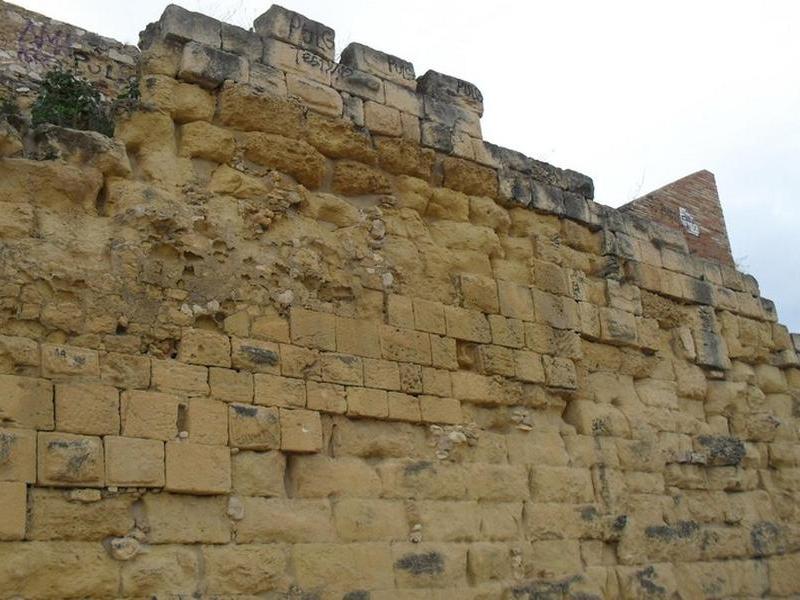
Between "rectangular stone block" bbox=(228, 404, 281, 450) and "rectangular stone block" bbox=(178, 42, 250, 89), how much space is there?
6.35 feet

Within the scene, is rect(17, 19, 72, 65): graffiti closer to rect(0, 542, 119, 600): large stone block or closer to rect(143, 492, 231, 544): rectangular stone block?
rect(143, 492, 231, 544): rectangular stone block

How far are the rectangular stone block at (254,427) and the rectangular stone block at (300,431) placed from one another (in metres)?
0.04

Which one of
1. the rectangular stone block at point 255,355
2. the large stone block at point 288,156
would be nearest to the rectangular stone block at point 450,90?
the large stone block at point 288,156

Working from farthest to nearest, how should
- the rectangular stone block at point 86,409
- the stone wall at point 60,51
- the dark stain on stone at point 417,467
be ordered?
1. the stone wall at point 60,51
2. the dark stain on stone at point 417,467
3. the rectangular stone block at point 86,409

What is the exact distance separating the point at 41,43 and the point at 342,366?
3317mm

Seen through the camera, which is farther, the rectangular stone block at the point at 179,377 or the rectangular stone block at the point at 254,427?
the rectangular stone block at the point at 254,427

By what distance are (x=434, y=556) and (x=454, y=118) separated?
9.98ft

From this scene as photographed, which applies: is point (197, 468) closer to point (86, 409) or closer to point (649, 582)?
point (86, 409)

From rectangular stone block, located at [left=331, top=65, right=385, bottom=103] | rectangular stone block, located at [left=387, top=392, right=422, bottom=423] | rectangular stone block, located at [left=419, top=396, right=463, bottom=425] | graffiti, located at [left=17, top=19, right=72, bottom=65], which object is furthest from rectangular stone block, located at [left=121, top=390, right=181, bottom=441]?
graffiti, located at [left=17, top=19, right=72, bottom=65]

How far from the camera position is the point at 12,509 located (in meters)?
3.92

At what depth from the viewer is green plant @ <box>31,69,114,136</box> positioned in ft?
16.7

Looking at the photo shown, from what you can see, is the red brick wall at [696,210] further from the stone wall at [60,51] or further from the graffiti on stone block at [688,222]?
the stone wall at [60,51]

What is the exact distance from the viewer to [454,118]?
655 centimetres

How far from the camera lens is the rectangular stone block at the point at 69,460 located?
4074 millimetres
